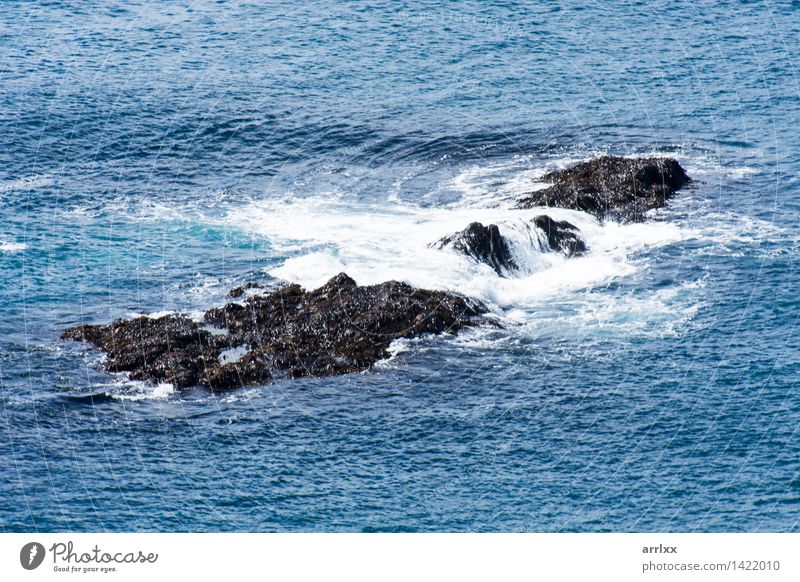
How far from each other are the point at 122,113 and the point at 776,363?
7225cm

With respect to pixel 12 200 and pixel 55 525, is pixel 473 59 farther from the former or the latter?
pixel 55 525

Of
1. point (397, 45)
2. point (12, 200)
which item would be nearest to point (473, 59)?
point (397, 45)

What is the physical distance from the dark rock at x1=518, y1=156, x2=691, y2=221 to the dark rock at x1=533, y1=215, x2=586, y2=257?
212 inches

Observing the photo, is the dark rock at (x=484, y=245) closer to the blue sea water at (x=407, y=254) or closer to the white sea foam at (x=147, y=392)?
the blue sea water at (x=407, y=254)

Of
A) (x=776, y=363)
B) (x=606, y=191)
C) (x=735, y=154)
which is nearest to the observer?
(x=776, y=363)

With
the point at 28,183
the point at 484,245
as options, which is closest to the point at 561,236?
the point at 484,245

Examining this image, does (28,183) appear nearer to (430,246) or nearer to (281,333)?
(430,246)

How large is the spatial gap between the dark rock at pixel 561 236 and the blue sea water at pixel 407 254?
165 cm

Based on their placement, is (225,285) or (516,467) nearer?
(516,467)

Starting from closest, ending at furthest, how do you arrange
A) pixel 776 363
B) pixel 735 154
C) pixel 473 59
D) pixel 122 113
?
pixel 776 363
pixel 735 154
pixel 122 113
pixel 473 59

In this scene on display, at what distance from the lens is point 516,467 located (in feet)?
274

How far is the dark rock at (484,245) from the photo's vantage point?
356 feet

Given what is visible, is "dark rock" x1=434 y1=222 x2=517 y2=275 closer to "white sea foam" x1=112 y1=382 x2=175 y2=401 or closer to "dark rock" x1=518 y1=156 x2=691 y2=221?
"dark rock" x1=518 y1=156 x2=691 y2=221
